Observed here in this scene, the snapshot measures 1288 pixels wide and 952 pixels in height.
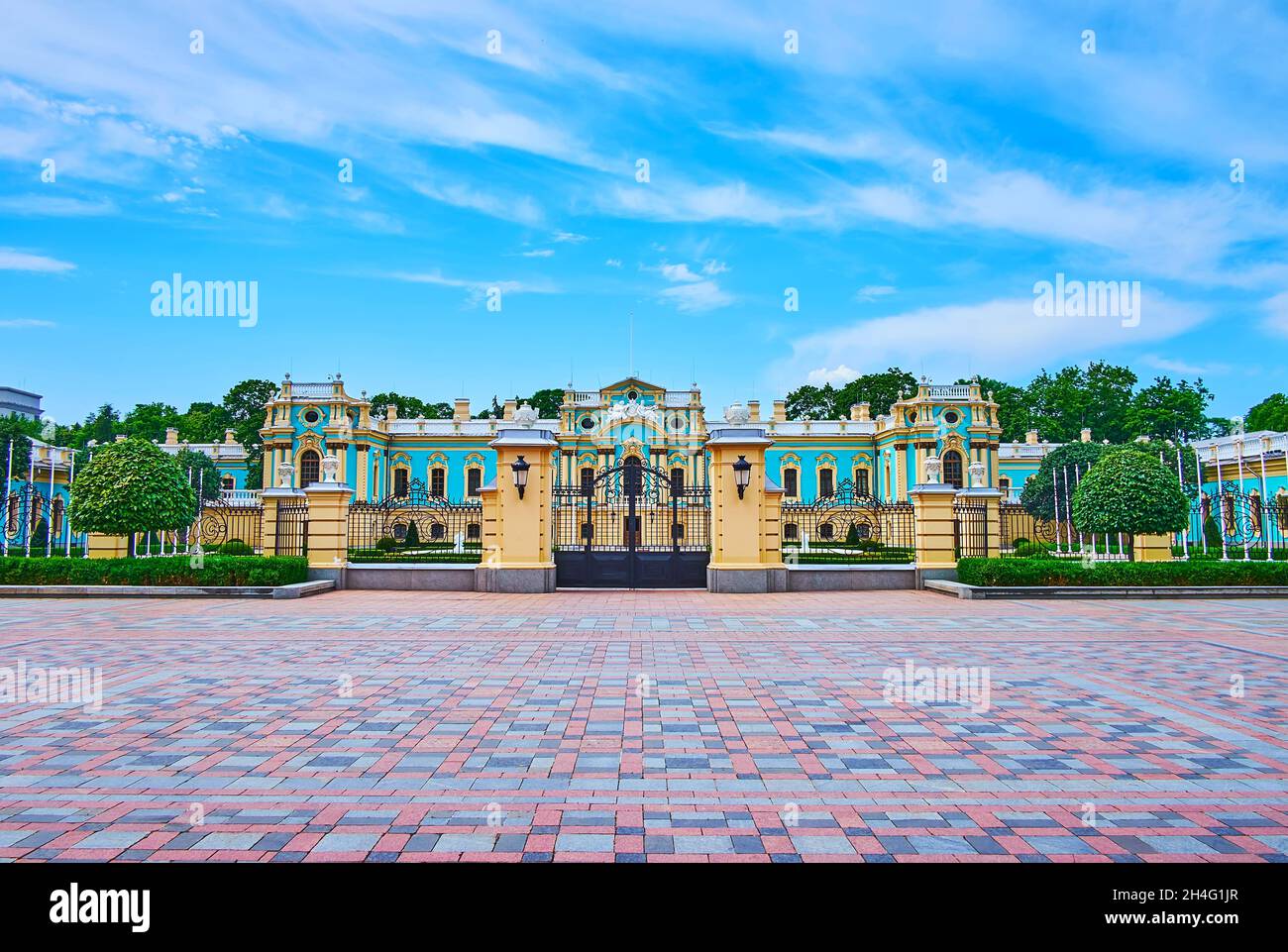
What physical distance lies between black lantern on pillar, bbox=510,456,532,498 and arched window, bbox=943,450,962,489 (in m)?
34.1

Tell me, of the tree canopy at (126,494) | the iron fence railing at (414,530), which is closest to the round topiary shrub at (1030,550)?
the iron fence railing at (414,530)

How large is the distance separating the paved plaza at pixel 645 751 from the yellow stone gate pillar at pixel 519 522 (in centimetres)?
548

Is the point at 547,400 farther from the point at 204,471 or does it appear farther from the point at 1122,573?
the point at 1122,573

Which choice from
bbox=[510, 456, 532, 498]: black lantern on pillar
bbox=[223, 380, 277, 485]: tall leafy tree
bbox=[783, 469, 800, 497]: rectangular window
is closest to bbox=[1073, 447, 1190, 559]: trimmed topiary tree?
bbox=[510, 456, 532, 498]: black lantern on pillar

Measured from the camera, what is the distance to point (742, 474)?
1412cm

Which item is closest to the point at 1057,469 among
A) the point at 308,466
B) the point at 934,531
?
the point at 934,531

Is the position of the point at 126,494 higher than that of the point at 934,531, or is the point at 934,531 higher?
the point at 126,494

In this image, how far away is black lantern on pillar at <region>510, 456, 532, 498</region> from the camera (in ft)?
46.1

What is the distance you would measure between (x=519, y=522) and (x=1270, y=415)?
53.4 meters

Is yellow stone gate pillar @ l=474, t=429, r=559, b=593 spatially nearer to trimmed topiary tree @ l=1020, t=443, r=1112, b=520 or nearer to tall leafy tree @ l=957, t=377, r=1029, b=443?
trimmed topiary tree @ l=1020, t=443, r=1112, b=520

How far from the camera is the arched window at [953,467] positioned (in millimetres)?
42438

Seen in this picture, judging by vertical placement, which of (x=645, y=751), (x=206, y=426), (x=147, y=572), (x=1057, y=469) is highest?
(x=206, y=426)

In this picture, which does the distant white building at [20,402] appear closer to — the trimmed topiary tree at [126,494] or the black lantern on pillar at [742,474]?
the trimmed topiary tree at [126,494]
